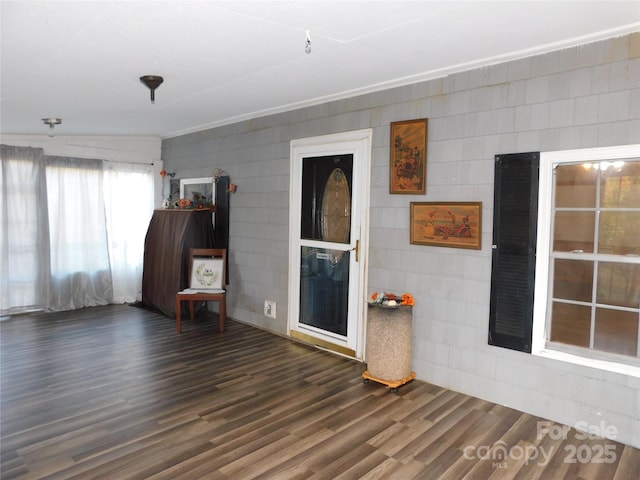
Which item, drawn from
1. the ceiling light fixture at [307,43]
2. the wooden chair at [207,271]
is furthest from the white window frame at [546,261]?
the wooden chair at [207,271]

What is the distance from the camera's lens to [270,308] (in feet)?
17.3

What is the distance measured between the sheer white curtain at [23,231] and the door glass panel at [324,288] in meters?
3.66

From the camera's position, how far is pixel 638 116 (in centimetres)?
274

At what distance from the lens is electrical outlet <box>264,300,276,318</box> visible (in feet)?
17.1

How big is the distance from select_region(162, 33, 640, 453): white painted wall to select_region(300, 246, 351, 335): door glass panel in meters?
0.44

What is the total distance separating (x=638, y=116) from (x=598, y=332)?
1412 millimetres

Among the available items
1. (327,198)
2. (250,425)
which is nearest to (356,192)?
(327,198)

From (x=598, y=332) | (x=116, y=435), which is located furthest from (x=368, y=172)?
(x=116, y=435)

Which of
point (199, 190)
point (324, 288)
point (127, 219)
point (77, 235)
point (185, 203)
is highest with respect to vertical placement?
point (199, 190)

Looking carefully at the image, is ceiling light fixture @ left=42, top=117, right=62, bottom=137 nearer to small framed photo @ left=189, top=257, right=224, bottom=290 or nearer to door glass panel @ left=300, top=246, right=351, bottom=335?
small framed photo @ left=189, top=257, right=224, bottom=290

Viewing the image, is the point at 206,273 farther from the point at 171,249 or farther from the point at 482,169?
the point at 482,169

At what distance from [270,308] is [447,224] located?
249 cm

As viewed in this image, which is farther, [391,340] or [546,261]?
[391,340]

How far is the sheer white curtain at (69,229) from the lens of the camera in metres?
5.80
